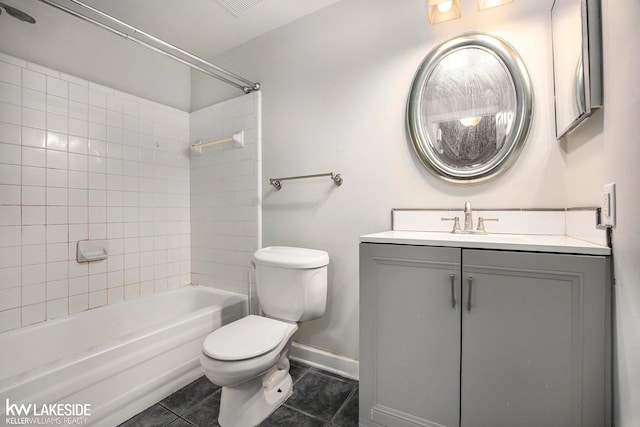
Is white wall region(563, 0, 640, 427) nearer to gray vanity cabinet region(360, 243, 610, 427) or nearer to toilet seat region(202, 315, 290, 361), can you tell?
gray vanity cabinet region(360, 243, 610, 427)

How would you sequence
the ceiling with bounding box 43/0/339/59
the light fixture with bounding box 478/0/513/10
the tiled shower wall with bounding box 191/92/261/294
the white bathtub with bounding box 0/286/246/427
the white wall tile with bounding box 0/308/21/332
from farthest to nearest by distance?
the tiled shower wall with bounding box 191/92/261/294 < the ceiling with bounding box 43/0/339/59 < the white wall tile with bounding box 0/308/21/332 < the light fixture with bounding box 478/0/513/10 < the white bathtub with bounding box 0/286/246/427

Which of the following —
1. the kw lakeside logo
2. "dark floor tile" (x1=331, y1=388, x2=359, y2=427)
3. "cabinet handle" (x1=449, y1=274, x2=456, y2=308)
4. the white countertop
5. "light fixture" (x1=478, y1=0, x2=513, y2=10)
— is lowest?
"dark floor tile" (x1=331, y1=388, x2=359, y2=427)

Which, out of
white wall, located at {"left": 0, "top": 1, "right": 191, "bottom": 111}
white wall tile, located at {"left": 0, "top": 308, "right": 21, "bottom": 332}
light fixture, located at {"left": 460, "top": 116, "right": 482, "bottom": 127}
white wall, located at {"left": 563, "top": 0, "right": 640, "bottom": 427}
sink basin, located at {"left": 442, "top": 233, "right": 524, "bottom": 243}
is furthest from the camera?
white wall, located at {"left": 0, "top": 1, "right": 191, "bottom": 111}

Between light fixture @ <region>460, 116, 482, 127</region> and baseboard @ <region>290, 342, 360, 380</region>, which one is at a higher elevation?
light fixture @ <region>460, 116, 482, 127</region>

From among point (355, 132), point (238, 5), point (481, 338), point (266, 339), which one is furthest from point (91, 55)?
point (481, 338)

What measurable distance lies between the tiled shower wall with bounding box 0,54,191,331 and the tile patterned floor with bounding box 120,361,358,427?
955mm

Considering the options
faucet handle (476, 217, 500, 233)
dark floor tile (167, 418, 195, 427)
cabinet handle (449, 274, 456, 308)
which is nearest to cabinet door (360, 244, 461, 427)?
cabinet handle (449, 274, 456, 308)

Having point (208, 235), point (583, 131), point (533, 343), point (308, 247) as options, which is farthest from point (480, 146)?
point (208, 235)

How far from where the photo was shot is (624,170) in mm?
767

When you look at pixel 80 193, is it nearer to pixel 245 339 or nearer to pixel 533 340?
pixel 245 339

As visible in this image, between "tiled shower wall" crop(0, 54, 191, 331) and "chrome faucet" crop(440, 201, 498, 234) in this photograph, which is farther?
"tiled shower wall" crop(0, 54, 191, 331)

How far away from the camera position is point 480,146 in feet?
4.52

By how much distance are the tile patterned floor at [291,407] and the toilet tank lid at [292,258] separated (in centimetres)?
71

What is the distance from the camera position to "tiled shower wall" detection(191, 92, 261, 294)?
6.97ft
